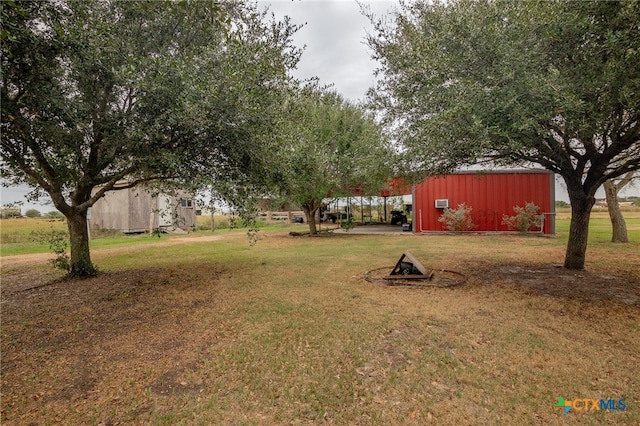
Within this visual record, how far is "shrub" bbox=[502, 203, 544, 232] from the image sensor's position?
47.6ft

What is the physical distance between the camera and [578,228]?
7324 millimetres

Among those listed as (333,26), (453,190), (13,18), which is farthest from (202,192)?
(453,190)

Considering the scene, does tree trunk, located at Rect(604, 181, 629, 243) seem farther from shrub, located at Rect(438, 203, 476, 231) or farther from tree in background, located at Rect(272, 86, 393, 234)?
tree in background, located at Rect(272, 86, 393, 234)

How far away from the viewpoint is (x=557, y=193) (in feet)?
50.4

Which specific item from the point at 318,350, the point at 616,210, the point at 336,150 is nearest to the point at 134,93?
the point at 318,350

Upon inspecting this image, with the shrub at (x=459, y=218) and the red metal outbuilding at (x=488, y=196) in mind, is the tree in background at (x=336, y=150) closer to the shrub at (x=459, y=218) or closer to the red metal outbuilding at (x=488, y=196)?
the red metal outbuilding at (x=488, y=196)

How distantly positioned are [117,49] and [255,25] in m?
2.70

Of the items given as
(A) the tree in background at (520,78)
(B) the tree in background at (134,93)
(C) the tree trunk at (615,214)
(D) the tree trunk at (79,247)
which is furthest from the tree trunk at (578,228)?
(D) the tree trunk at (79,247)

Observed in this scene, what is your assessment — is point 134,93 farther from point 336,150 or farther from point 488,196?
point 488,196

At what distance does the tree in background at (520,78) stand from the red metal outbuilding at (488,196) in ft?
30.5

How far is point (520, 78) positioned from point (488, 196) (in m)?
12.5

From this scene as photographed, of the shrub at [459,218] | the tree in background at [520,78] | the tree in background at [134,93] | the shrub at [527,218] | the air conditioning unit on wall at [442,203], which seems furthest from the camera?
the air conditioning unit on wall at [442,203]

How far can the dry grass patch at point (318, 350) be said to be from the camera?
2.52 meters

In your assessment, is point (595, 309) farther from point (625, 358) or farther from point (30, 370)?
point (30, 370)
